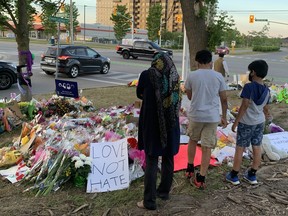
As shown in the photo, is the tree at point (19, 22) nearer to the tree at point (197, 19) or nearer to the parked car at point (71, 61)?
the tree at point (197, 19)

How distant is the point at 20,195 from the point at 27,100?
4.52 m

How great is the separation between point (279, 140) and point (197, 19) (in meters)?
2.61

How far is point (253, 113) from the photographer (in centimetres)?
410

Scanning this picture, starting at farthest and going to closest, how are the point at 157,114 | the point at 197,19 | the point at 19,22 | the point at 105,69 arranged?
1. the point at 105,69
2. the point at 19,22
3. the point at 197,19
4. the point at 157,114

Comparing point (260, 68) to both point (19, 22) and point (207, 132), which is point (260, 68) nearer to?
point (207, 132)

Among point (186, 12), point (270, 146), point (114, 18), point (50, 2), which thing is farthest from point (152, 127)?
point (114, 18)

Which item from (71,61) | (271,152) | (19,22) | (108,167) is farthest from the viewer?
(71,61)

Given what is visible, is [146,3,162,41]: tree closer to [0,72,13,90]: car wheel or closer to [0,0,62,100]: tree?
[0,72,13,90]: car wheel

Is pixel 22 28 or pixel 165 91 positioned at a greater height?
pixel 22 28

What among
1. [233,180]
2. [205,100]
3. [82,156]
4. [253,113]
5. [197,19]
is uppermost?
[197,19]

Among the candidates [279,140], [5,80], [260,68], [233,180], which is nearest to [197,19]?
[260,68]

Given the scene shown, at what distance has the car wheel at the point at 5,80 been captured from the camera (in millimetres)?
12703

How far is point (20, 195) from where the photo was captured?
4.00 metres

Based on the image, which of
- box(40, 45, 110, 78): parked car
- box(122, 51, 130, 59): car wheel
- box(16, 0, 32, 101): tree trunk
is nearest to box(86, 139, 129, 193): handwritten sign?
box(16, 0, 32, 101): tree trunk
